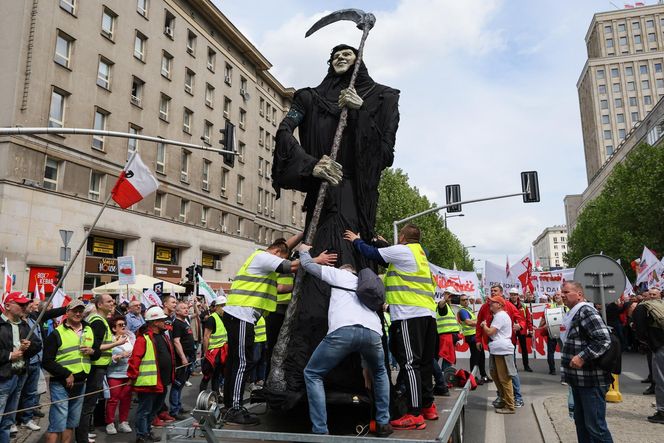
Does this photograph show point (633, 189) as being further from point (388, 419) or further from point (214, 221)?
point (388, 419)

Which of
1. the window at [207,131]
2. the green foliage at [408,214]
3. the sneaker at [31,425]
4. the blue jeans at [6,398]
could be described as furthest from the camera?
the green foliage at [408,214]

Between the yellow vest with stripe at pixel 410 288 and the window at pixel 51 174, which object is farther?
the window at pixel 51 174

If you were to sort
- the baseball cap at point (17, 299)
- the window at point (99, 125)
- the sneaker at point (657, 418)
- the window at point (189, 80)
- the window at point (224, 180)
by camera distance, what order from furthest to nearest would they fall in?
the window at point (224, 180)
the window at point (189, 80)
the window at point (99, 125)
the sneaker at point (657, 418)
the baseball cap at point (17, 299)

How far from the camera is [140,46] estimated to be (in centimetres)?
2909

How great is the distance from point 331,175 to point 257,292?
1.42 metres

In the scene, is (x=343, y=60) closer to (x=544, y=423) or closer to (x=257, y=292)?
(x=257, y=292)

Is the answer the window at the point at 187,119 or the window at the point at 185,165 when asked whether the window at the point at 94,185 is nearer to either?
the window at the point at 185,165

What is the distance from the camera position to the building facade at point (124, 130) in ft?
70.2

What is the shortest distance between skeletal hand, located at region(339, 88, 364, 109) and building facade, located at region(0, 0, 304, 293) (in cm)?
765

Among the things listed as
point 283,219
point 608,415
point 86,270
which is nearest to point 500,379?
point 608,415

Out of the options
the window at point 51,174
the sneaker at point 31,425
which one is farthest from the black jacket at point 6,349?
the window at point 51,174

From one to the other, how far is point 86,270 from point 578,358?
23.9 m

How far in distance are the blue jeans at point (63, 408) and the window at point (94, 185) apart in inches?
797

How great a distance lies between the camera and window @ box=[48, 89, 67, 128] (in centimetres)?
2267
